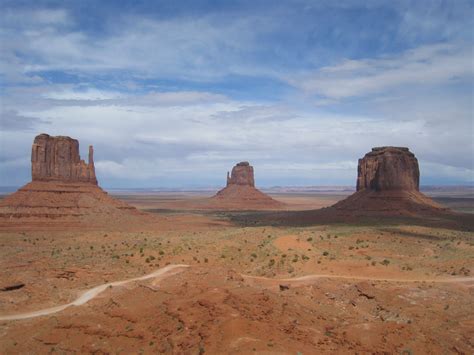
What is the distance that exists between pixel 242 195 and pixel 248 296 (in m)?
114

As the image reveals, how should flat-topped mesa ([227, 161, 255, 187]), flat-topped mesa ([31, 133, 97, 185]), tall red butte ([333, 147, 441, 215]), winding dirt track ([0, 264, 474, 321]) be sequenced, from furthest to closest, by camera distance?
1. flat-topped mesa ([227, 161, 255, 187])
2. tall red butte ([333, 147, 441, 215])
3. flat-topped mesa ([31, 133, 97, 185])
4. winding dirt track ([0, 264, 474, 321])

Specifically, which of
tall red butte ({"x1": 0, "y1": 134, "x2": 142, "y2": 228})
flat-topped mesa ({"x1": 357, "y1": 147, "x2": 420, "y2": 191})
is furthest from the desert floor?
flat-topped mesa ({"x1": 357, "y1": 147, "x2": 420, "y2": 191})

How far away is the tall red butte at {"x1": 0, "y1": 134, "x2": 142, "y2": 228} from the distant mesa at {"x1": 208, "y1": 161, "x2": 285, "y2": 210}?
205 feet

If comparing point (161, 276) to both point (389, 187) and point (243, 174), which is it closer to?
point (389, 187)

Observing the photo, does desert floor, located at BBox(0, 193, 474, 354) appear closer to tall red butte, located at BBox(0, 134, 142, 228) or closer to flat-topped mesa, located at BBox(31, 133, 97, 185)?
tall red butte, located at BBox(0, 134, 142, 228)

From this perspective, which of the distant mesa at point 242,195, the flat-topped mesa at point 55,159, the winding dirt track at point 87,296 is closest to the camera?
the winding dirt track at point 87,296

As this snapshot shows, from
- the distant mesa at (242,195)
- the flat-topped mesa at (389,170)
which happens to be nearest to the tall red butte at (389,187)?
the flat-topped mesa at (389,170)

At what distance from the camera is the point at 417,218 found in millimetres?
63500

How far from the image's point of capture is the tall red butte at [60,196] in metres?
57.2

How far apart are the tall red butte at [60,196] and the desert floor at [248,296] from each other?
18498 mm

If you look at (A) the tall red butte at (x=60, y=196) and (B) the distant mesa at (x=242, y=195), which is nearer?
(A) the tall red butte at (x=60, y=196)

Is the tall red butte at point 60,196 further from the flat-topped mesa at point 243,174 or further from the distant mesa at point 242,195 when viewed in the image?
the flat-topped mesa at point 243,174

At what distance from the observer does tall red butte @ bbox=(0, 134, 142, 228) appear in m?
57.2

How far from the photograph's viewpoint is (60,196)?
61.2m
